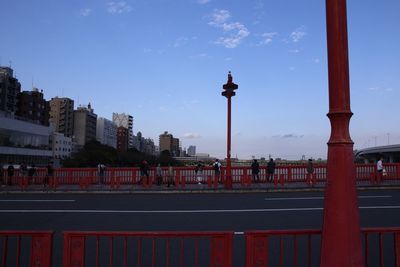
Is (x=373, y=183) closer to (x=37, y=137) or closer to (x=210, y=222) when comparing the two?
(x=210, y=222)

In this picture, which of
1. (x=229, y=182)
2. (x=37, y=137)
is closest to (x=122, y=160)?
(x=37, y=137)

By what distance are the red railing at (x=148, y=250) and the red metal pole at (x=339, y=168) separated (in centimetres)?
123

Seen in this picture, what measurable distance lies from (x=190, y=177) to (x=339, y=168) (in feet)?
68.9

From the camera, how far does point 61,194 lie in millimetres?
21172

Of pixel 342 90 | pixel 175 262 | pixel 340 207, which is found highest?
pixel 342 90

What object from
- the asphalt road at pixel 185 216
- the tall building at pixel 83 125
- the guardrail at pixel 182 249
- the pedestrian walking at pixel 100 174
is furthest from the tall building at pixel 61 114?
the guardrail at pixel 182 249

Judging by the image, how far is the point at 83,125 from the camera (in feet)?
452

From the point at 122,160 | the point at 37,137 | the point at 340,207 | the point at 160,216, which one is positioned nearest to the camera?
the point at 340,207

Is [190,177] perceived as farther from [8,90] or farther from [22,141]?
[8,90]

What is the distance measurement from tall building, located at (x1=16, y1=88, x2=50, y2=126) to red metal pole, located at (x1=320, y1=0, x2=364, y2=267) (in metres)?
95.1

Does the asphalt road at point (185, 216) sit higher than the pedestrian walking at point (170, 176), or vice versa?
the pedestrian walking at point (170, 176)

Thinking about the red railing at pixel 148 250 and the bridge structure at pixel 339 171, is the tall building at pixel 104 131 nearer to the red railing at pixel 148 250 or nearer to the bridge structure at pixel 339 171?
the red railing at pixel 148 250

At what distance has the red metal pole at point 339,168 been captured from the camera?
146 inches

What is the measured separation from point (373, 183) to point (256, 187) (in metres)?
6.86
